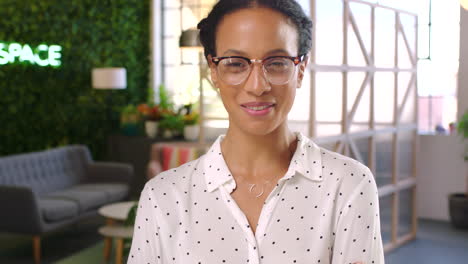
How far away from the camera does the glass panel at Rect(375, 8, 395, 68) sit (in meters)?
5.42

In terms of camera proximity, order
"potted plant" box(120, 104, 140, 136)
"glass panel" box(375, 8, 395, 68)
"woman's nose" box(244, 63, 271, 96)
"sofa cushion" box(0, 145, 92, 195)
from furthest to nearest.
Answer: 1. "potted plant" box(120, 104, 140, 136)
2. "sofa cushion" box(0, 145, 92, 195)
3. "glass panel" box(375, 8, 395, 68)
4. "woman's nose" box(244, 63, 271, 96)

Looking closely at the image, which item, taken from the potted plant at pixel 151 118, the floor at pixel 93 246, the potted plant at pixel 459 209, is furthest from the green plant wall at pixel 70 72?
the potted plant at pixel 459 209

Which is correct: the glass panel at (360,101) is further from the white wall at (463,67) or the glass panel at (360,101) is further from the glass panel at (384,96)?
the white wall at (463,67)

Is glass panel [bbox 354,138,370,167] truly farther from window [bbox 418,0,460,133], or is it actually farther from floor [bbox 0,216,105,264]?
floor [bbox 0,216,105,264]

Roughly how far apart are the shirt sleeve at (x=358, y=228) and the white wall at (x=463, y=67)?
15.0ft

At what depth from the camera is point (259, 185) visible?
1173 millimetres

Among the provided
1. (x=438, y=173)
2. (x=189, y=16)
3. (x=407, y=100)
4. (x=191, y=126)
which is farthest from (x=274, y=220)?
(x=189, y=16)

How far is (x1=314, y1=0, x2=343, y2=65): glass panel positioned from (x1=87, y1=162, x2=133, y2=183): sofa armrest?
3034 mm

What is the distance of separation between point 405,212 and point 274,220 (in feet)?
17.5

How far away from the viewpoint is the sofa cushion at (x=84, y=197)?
19.3 ft

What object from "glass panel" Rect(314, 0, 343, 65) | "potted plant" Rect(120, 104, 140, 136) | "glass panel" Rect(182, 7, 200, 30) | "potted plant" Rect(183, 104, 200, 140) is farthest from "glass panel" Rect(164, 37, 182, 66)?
"glass panel" Rect(314, 0, 343, 65)

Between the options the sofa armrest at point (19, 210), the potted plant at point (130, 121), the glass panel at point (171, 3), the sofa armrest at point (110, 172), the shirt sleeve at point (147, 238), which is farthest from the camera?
the glass panel at point (171, 3)

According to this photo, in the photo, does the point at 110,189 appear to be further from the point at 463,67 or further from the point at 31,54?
the point at 463,67

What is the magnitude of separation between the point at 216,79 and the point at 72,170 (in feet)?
19.6
